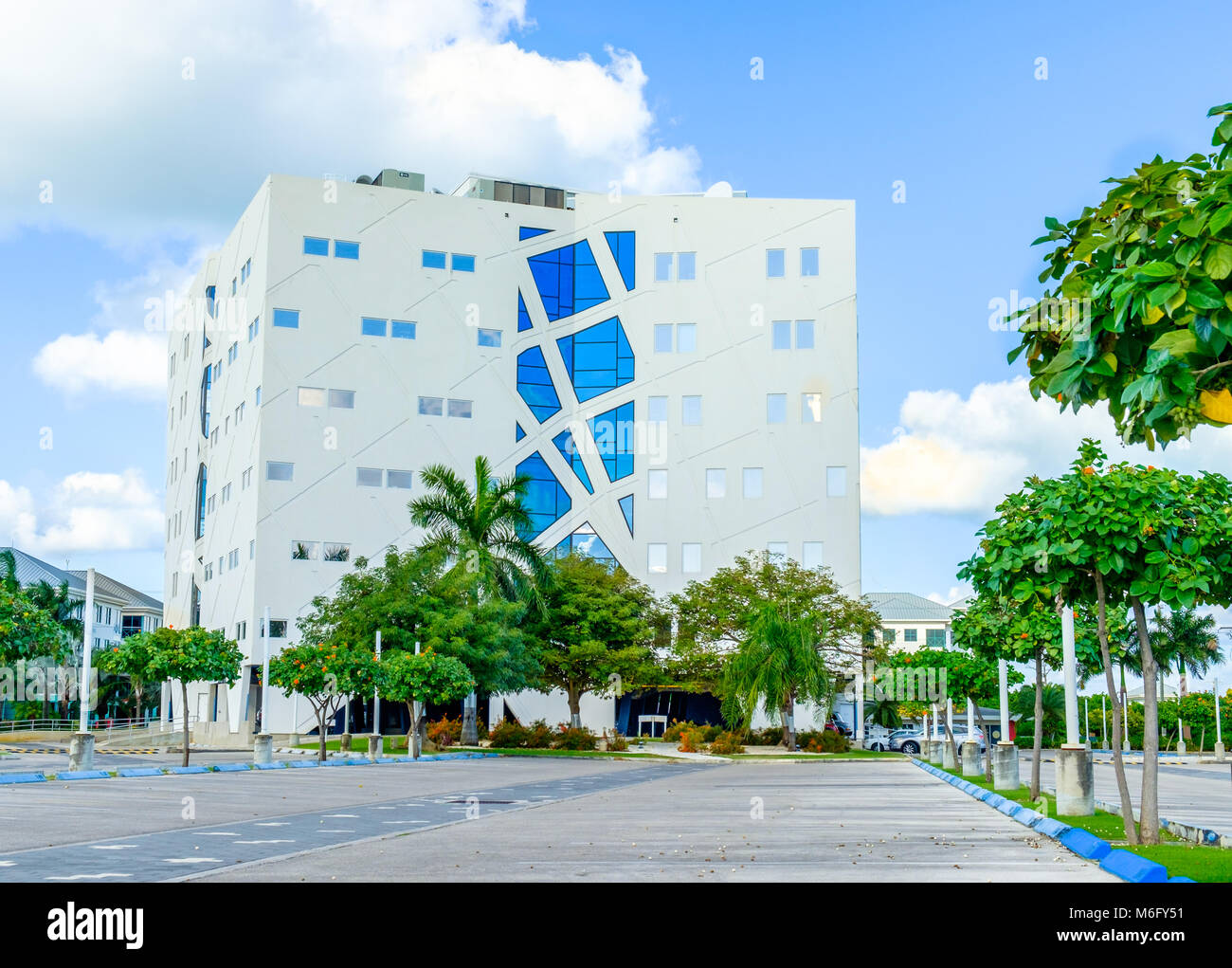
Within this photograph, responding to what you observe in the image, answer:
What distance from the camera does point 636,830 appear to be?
15.0 m

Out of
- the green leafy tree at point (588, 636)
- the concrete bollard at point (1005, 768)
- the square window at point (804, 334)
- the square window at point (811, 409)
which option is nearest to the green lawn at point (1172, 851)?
the concrete bollard at point (1005, 768)

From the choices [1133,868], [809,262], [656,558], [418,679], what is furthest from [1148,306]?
[809,262]

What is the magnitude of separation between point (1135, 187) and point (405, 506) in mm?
57259

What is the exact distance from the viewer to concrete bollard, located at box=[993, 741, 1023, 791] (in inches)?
884

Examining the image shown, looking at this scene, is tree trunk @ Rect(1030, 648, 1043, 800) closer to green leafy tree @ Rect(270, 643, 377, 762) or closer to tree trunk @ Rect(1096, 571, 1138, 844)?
tree trunk @ Rect(1096, 571, 1138, 844)

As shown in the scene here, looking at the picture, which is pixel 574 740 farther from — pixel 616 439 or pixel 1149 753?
pixel 1149 753

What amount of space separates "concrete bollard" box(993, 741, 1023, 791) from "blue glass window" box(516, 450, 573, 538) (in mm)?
43082

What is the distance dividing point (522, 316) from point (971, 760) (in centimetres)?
4202

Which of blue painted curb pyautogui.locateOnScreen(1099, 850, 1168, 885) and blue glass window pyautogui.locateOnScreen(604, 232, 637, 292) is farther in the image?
blue glass window pyautogui.locateOnScreen(604, 232, 637, 292)

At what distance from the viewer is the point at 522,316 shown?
65.9 meters

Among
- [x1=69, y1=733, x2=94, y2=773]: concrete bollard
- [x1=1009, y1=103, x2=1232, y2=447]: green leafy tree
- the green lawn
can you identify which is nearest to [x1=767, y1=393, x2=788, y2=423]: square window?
[x1=69, y1=733, x2=94, y2=773]: concrete bollard

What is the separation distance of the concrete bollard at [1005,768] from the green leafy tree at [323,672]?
66.9 ft

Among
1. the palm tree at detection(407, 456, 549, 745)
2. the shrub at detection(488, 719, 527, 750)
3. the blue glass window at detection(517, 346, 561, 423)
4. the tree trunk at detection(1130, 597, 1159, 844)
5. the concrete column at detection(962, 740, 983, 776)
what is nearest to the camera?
the tree trunk at detection(1130, 597, 1159, 844)
